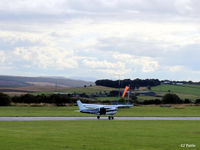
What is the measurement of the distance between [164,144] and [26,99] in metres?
96.2

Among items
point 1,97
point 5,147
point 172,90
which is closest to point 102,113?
point 5,147

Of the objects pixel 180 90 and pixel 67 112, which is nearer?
pixel 67 112

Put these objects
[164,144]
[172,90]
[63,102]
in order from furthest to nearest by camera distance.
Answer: [172,90], [63,102], [164,144]

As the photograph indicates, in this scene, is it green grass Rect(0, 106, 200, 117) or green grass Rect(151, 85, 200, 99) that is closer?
green grass Rect(0, 106, 200, 117)

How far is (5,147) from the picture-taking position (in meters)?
20.6

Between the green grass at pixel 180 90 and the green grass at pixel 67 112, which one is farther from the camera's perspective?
the green grass at pixel 180 90

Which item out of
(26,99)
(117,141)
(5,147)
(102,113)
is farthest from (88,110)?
(26,99)

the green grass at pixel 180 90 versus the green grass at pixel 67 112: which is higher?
the green grass at pixel 180 90

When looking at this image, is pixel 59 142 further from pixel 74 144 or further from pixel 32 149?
pixel 32 149

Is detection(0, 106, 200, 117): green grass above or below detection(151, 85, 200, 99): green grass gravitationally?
below

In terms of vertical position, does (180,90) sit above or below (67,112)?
above

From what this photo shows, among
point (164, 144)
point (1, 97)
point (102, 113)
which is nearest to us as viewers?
point (164, 144)

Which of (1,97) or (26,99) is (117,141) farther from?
(26,99)

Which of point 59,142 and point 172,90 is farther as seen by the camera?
point 172,90
